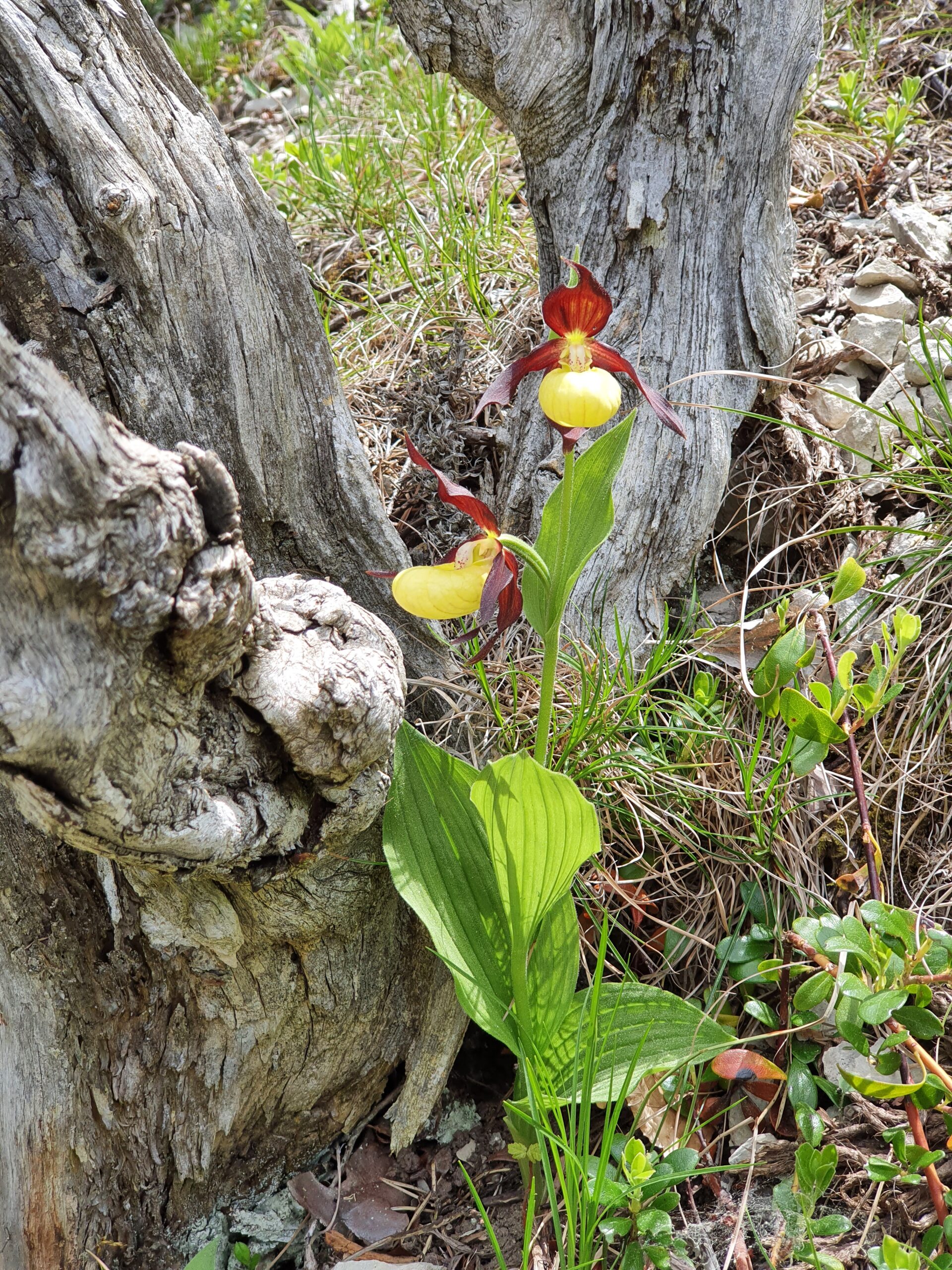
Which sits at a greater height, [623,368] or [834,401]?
[623,368]

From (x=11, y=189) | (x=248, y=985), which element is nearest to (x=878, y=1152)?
(x=248, y=985)

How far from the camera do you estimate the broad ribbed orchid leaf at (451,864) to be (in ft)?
4.42

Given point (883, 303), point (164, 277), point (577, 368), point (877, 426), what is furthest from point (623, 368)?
point (883, 303)

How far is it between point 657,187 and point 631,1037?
155cm

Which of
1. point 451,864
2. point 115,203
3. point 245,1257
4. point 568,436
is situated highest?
point 115,203

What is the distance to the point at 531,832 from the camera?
4.12 feet

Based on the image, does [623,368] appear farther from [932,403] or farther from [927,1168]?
[927,1168]

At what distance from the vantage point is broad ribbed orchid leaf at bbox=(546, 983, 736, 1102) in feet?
4.21

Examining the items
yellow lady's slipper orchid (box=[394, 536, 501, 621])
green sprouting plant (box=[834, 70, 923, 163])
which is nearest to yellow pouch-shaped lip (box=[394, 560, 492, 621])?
yellow lady's slipper orchid (box=[394, 536, 501, 621])

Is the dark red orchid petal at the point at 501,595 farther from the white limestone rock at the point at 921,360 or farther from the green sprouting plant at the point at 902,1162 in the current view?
the white limestone rock at the point at 921,360

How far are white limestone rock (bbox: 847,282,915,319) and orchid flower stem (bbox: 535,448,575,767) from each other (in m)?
1.17

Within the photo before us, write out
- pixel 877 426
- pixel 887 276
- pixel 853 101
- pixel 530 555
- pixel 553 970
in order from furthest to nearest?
1. pixel 853 101
2. pixel 887 276
3. pixel 877 426
4. pixel 553 970
5. pixel 530 555

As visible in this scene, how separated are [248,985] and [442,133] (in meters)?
2.39

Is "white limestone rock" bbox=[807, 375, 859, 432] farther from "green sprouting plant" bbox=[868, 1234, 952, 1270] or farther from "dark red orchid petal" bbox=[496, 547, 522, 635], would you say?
"green sprouting plant" bbox=[868, 1234, 952, 1270]
